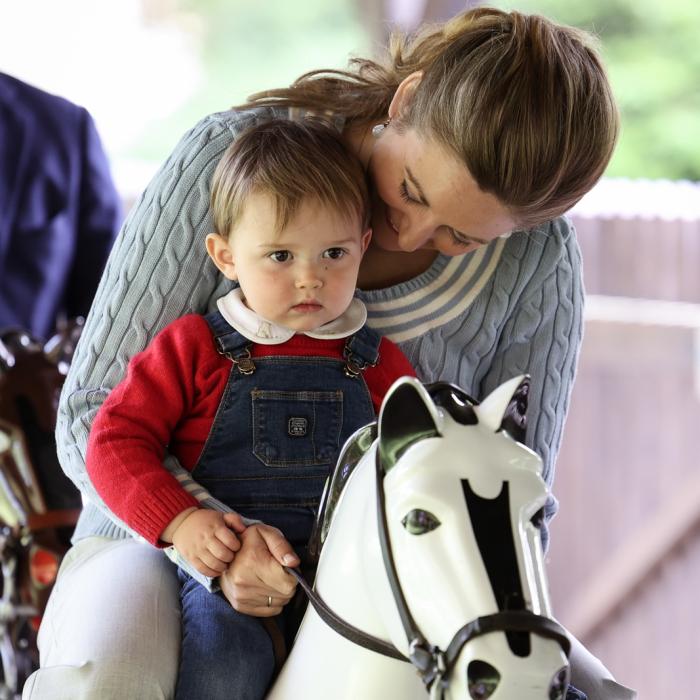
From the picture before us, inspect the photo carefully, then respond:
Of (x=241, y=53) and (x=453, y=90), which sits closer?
(x=453, y=90)

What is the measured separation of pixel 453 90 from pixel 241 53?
16.7ft

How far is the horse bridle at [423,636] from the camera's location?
90cm

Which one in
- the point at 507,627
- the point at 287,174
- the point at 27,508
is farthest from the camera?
the point at 27,508

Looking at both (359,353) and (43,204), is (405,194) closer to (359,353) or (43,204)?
(359,353)

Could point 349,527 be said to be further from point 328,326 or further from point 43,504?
point 43,504

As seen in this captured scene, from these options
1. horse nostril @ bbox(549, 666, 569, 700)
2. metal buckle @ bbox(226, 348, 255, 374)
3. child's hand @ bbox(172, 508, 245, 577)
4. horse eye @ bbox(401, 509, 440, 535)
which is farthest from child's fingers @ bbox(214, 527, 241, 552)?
horse nostril @ bbox(549, 666, 569, 700)

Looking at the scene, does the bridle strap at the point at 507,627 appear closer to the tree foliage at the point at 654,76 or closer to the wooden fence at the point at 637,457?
the wooden fence at the point at 637,457

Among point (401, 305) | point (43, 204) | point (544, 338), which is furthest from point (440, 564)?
point (43, 204)

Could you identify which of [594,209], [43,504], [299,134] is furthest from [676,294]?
[299,134]

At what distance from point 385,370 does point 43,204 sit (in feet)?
4.82

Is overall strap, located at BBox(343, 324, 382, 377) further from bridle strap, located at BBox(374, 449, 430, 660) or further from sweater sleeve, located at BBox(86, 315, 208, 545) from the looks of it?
bridle strap, located at BBox(374, 449, 430, 660)

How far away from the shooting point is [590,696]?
142cm

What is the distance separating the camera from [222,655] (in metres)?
1.23

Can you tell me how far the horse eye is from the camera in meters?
0.95
